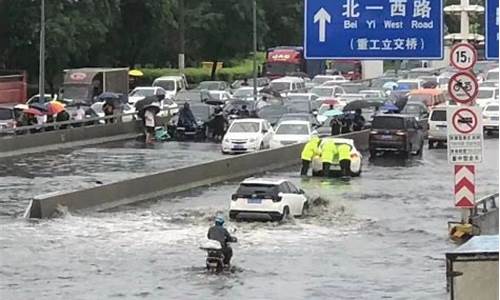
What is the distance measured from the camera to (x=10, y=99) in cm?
6675

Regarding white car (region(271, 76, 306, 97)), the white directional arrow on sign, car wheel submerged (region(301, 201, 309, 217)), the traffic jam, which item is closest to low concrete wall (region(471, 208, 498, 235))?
the traffic jam

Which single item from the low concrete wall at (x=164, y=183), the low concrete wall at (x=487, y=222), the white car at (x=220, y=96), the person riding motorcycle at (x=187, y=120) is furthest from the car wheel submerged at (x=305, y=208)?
the white car at (x=220, y=96)

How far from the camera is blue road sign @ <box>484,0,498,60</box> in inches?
727

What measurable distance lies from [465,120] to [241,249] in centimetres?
505

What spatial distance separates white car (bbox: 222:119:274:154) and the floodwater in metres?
8.13

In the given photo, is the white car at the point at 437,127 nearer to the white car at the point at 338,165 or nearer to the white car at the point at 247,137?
the white car at the point at 247,137

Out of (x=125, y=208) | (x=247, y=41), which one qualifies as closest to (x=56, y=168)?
(x=125, y=208)

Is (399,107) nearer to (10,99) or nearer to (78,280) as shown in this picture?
(10,99)

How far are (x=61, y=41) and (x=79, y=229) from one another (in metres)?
42.1

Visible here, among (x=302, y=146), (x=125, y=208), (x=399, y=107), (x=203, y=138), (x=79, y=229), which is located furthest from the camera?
(x=399, y=107)

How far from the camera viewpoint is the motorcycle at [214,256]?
70.0 feet

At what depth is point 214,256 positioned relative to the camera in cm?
2147

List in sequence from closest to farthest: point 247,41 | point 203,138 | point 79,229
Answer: point 79,229
point 203,138
point 247,41

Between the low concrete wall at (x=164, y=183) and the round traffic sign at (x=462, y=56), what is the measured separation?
10124 millimetres
